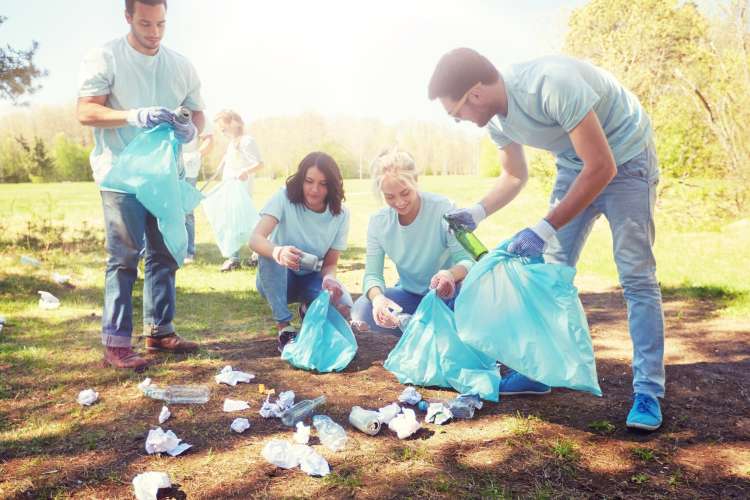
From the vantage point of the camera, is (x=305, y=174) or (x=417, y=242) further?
(x=305, y=174)

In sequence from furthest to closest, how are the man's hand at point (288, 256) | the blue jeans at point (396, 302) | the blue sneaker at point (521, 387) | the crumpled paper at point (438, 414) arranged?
the blue jeans at point (396, 302) < the man's hand at point (288, 256) < the blue sneaker at point (521, 387) < the crumpled paper at point (438, 414)

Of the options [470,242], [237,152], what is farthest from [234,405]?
[237,152]

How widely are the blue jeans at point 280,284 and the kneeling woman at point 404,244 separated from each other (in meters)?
0.40

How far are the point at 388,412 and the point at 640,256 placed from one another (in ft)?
3.87

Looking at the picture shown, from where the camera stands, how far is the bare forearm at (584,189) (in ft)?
6.51

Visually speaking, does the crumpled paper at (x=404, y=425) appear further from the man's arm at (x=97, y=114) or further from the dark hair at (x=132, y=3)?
the dark hair at (x=132, y=3)

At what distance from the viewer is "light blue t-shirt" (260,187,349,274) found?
10.7 ft

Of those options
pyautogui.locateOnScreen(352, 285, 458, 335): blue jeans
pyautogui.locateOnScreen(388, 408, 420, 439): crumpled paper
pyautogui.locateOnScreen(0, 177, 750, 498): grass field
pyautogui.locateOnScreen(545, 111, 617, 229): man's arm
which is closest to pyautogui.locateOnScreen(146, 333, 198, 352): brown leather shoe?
pyautogui.locateOnScreen(0, 177, 750, 498): grass field

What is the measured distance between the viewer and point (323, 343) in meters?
2.90

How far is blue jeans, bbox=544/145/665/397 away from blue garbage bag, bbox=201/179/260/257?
12.1ft

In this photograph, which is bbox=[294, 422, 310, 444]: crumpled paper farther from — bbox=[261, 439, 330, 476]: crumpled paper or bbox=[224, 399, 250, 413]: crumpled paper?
bbox=[224, 399, 250, 413]: crumpled paper

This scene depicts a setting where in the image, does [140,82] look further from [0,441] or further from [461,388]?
[461,388]

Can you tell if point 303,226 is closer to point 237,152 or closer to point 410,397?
point 410,397

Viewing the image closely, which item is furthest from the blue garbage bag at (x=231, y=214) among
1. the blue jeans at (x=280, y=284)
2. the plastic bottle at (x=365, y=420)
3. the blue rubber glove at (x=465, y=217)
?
the plastic bottle at (x=365, y=420)
